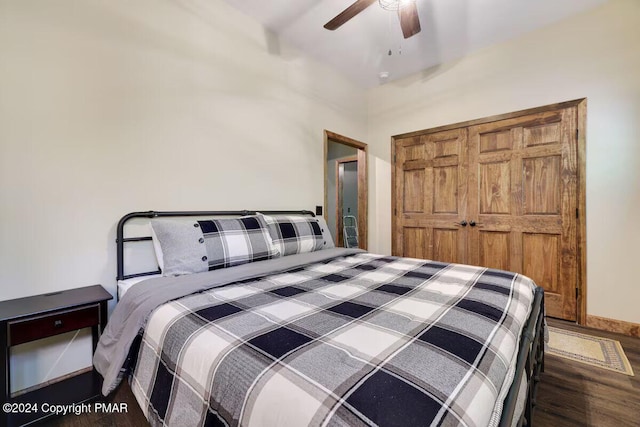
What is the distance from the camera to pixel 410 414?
1.81 feet

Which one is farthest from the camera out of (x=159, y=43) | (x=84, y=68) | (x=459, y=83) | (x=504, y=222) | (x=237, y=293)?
(x=459, y=83)

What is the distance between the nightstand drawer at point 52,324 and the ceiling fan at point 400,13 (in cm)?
243

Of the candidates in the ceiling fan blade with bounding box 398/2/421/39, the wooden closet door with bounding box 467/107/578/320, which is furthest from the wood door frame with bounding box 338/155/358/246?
the ceiling fan blade with bounding box 398/2/421/39

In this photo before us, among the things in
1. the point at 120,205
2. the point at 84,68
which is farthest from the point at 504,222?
the point at 84,68

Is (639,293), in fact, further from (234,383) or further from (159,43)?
(159,43)

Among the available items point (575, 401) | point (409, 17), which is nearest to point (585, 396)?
point (575, 401)

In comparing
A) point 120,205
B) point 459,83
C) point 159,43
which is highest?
point 459,83

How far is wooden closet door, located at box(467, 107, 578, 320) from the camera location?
267 cm

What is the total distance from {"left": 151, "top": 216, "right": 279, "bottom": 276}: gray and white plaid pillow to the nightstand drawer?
1.33 feet

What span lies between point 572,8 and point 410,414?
3724mm

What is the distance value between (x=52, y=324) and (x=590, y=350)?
11.8ft

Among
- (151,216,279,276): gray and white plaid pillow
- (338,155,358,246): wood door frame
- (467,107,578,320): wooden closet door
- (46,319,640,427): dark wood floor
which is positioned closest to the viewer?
(46,319,640,427): dark wood floor

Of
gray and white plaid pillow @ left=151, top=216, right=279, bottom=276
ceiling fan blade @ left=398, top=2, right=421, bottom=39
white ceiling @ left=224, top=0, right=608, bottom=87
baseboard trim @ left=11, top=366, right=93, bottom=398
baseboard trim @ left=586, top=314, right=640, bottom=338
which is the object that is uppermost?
white ceiling @ left=224, top=0, right=608, bottom=87

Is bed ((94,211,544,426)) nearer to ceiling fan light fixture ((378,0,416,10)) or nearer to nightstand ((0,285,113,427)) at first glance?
nightstand ((0,285,113,427))
